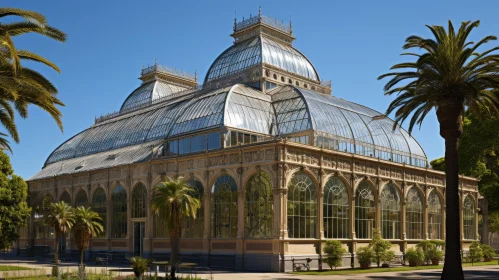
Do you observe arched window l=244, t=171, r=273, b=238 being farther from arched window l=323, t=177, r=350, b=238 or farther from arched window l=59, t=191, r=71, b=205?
Result: arched window l=59, t=191, r=71, b=205

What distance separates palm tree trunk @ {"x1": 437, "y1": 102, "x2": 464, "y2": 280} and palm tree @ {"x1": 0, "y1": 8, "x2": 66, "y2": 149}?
21.9 m

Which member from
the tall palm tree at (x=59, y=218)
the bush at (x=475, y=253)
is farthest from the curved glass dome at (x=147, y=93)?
the bush at (x=475, y=253)

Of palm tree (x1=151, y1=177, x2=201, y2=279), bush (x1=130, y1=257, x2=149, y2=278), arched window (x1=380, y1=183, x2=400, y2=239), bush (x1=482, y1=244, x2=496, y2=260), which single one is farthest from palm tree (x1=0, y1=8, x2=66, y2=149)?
bush (x1=482, y1=244, x2=496, y2=260)

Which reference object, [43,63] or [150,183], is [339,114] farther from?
[43,63]

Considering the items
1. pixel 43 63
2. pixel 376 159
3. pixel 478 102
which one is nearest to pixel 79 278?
pixel 43 63

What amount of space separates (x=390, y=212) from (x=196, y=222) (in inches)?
767

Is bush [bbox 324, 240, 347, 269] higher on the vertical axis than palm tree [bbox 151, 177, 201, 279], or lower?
lower

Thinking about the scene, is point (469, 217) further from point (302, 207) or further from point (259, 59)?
point (259, 59)

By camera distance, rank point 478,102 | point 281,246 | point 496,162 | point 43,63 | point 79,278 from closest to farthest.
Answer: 1. point 43,63
2. point 79,278
3. point 478,102
4. point 281,246
5. point 496,162

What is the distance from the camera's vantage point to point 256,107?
5622 centimetres

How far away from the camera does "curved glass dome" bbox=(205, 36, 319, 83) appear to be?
209ft

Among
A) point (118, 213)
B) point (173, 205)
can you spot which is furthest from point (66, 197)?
point (173, 205)

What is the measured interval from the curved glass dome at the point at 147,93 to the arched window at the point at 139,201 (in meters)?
21.9

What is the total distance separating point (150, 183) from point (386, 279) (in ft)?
87.9
